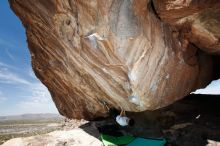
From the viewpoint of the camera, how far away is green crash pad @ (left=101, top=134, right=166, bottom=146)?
33.9ft

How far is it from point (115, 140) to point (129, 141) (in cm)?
53

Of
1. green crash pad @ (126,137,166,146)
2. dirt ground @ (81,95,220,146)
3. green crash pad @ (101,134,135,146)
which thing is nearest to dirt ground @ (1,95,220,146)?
dirt ground @ (81,95,220,146)

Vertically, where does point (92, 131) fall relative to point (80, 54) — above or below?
below

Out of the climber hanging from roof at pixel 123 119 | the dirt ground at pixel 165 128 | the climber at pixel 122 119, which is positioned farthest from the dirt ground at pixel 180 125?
the climber at pixel 122 119

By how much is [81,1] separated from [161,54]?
300 centimetres

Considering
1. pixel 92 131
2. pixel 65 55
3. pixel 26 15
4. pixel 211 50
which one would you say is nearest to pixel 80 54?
pixel 65 55

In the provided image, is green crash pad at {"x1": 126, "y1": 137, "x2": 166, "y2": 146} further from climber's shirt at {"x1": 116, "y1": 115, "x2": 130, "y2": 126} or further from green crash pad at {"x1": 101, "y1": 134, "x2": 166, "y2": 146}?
climber's shirt at {"x1": 116, "y1": 115, "x2": 130, "y2": 126}

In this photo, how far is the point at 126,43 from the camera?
28.2ft

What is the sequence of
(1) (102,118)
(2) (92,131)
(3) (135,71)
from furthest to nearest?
(1) (102,118), (2) (92,131), (3) (135,71)

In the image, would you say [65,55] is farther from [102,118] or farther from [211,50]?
[211,50]

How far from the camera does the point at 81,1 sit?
8469 millimetres

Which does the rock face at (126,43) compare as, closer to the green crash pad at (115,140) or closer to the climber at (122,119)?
the climber at (122,119)

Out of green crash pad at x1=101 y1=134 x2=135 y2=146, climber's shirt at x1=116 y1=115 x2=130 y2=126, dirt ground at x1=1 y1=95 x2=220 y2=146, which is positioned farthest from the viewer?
climber's shirt at x1=116 y1=115 x2=130 y2=126

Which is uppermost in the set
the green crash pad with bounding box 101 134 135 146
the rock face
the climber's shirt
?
the rock face
